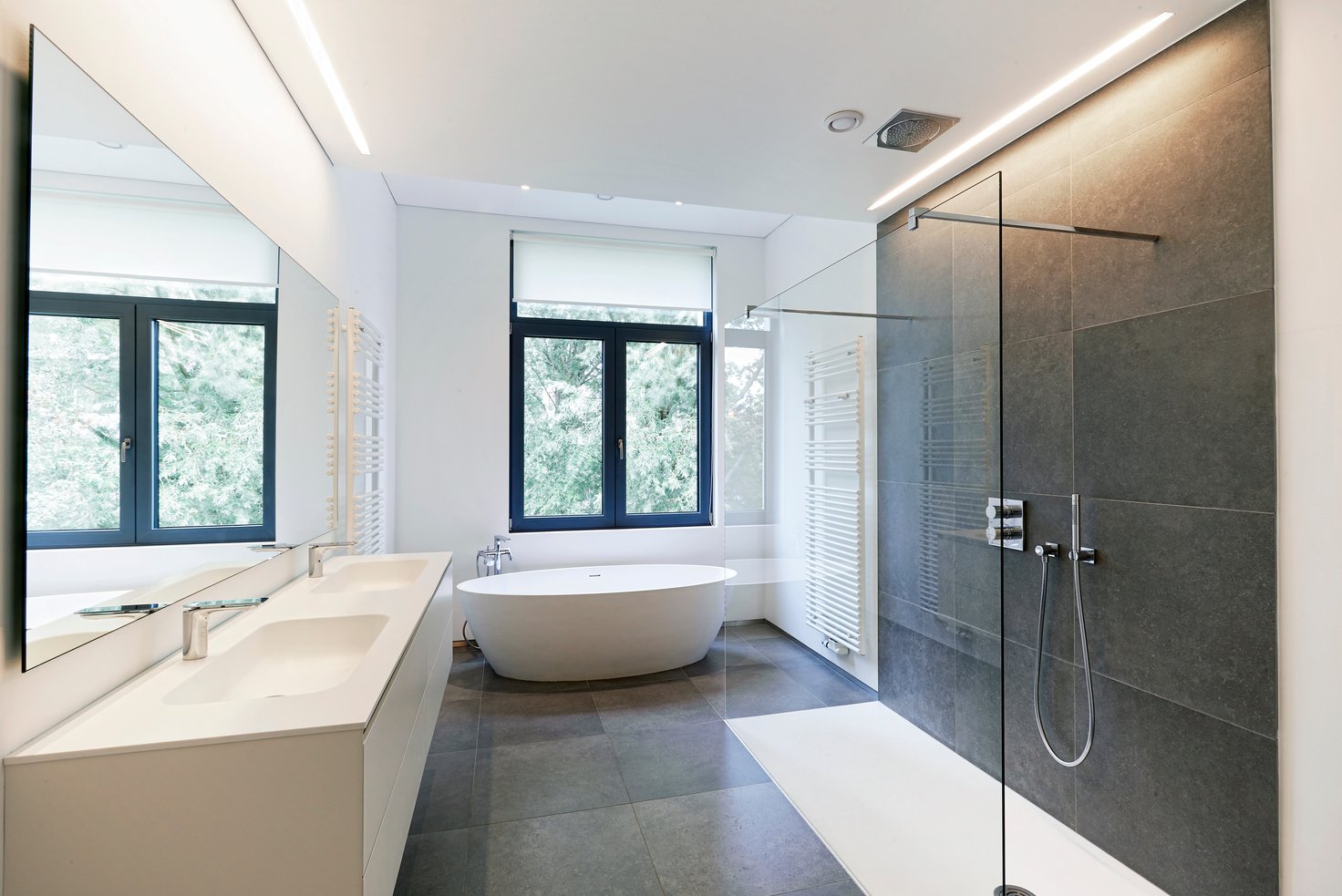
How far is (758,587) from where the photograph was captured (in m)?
2.89

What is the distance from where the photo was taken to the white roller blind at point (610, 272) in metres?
4.53

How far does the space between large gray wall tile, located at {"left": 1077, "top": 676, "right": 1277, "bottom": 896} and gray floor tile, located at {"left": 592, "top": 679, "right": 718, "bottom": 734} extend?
66.2 inches

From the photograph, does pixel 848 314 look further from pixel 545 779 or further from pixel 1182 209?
pixel 545 779

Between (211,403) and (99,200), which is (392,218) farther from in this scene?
(99,200)

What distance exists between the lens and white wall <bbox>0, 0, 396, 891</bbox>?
1051mm

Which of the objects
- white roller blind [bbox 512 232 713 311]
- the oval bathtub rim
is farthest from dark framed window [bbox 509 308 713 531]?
the oval bathtub rim

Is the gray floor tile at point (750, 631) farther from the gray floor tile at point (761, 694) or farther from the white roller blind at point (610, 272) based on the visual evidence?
the white roller blind at point (610, 272)

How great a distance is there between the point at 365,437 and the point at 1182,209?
11.3 feet

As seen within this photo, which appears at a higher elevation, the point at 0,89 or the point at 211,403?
the point at 0,89

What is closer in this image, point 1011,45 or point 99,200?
point 99,200

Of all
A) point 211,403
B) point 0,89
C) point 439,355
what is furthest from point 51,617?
point 439,355

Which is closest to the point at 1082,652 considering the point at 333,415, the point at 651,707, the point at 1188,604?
the point at 1188,604

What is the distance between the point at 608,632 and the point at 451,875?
1666mm

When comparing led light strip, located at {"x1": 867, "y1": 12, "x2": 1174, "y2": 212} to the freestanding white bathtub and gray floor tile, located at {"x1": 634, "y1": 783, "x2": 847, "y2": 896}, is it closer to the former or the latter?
the freestanding white bathtub
